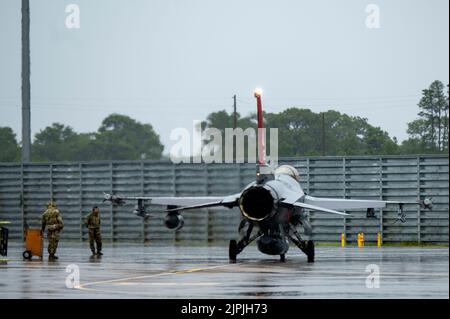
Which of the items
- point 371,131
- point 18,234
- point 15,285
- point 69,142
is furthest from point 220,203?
point 69,142

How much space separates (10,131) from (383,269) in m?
79.9

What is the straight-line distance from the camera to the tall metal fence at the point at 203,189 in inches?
1858

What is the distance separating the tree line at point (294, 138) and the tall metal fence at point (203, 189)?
2991 centimetres

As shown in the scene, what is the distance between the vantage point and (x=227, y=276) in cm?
2678

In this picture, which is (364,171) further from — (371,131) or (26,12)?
(371,131)

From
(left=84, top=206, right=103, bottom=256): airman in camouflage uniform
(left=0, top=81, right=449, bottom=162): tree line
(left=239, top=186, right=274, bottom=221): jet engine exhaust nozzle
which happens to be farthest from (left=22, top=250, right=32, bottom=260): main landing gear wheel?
(left=0, top=81, right=449, bottom=162): tree line

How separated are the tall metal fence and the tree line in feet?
98.1

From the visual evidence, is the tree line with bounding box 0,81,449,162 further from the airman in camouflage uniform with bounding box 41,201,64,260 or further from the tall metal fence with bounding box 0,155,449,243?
the airman in camouflage uniform with bounding box 41,201,64,260

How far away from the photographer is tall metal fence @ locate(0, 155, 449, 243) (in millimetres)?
47188

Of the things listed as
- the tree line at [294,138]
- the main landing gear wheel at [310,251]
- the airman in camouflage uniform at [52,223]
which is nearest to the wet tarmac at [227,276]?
the main landing gear wheel at [310,251]

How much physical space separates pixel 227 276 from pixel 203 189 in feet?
75.4

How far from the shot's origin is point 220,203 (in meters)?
33.8

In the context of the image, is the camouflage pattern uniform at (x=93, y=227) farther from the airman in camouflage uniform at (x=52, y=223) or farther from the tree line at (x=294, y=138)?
the tree line at (x=294, y=138)

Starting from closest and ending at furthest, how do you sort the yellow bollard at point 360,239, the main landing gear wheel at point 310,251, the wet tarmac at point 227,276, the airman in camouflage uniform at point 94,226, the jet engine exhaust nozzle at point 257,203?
the wet tarmac at point 227,276 → the jet engine exhaust nozzle at point 257,203 → the main landing gear wheel at point 310,251 → the airman in camouflage uniform at point 94,226 → the yellow bollard at point 360,239
